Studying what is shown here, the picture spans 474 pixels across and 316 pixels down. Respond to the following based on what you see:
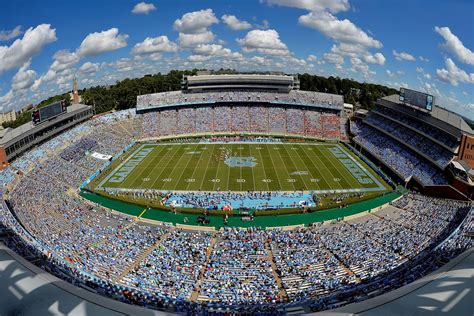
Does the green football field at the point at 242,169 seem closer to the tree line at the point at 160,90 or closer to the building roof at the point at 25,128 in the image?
the building roof at the point at 25,128

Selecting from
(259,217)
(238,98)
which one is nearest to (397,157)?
(259,217)

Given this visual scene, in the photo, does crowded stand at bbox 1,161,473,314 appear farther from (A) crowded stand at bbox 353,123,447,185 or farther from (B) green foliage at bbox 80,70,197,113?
(B) green foliage at bbox 80,70,197,113

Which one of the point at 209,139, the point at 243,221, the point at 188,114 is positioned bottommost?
the point at 243,221

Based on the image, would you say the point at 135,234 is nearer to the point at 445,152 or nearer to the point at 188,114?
the point at 445,152

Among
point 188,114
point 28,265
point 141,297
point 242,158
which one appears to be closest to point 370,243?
point 141,297

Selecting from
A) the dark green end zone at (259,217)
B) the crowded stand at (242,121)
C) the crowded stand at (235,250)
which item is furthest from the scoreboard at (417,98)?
the crowded stand at (235,250)

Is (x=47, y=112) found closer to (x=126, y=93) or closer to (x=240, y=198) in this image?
(x=240, y=198)

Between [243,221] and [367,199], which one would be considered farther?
[367,199]
